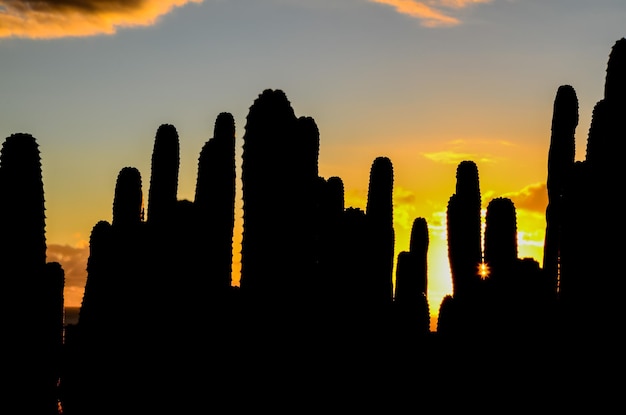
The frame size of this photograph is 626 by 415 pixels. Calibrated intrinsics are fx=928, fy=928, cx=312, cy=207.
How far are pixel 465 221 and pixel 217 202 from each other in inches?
388

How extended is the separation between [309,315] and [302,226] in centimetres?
128

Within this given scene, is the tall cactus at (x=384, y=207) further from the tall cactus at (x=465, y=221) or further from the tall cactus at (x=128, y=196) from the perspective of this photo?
the tall cactus at (x=128, y=196)

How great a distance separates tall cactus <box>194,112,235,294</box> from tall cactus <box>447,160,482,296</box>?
28.6ft

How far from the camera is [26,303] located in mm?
13266

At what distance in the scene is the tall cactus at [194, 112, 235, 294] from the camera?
14.0 m

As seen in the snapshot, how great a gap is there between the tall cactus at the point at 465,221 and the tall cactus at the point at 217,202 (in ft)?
28.6

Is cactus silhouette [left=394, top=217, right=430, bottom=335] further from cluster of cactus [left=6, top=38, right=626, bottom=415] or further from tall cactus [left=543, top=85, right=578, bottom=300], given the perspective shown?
cluster of cactus [left=6, top=38, right=626, bottom=415]

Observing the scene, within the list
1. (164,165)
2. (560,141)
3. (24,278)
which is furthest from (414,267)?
(24,278)

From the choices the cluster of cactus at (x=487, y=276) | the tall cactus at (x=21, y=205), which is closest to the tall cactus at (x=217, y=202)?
the tall cactus at (x=21, y=205)

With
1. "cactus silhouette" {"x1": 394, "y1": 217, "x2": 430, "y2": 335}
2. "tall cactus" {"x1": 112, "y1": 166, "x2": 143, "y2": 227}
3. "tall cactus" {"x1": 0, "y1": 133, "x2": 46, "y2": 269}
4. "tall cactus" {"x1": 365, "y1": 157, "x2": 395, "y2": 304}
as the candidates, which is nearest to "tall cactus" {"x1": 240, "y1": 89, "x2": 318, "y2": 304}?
"tall cactus" {"x1": 0, "y1": 133, "x2": 46, "y2": 269}

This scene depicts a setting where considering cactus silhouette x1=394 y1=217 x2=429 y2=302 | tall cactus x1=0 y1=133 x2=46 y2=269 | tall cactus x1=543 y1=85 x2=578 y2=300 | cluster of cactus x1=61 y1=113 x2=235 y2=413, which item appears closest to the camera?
tall cactus x1=0 y1=133 x2=46 y2=269

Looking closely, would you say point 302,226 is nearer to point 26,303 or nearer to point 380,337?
point 26,303

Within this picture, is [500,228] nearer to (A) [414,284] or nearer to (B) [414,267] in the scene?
(A) [414,284]

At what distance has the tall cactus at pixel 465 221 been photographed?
899 inches
